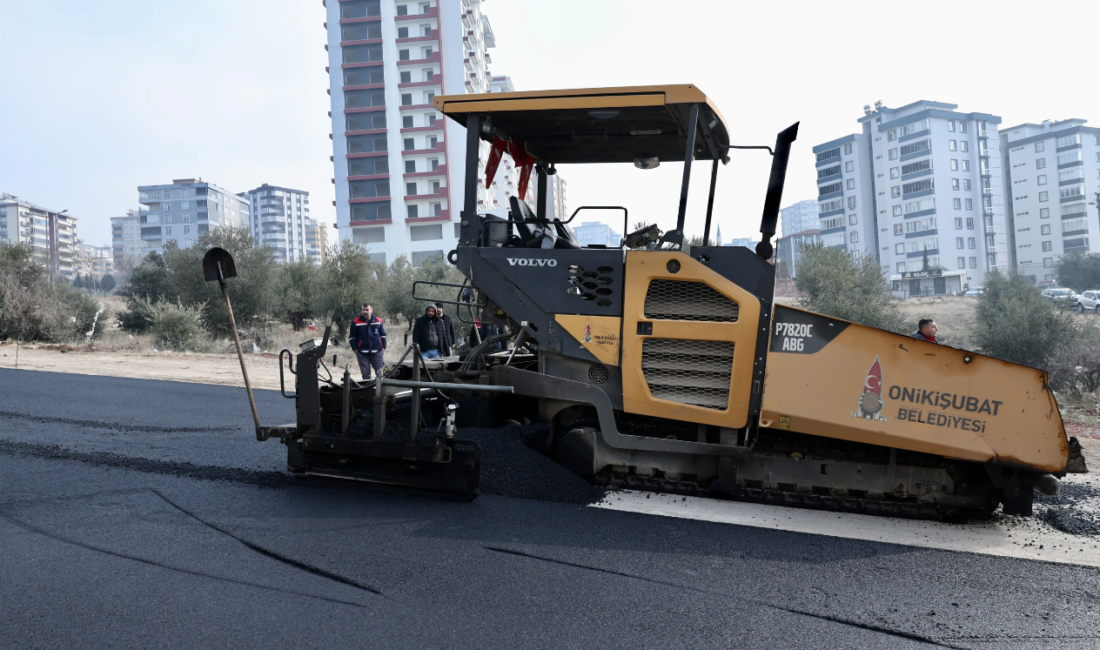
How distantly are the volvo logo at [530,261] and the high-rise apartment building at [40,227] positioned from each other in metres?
147

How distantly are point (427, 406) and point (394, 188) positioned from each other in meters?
61.6

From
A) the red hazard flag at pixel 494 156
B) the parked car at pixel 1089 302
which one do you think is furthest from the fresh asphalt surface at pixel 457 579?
the parked car at pixel 1089 302

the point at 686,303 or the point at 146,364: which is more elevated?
the point at 686,303

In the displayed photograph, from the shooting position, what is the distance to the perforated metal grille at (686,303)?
442 centimetres

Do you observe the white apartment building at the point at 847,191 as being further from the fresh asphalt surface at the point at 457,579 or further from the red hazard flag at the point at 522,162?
the fresh asphalt surface at the point at 457,579

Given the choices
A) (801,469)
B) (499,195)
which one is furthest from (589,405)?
(499,195)

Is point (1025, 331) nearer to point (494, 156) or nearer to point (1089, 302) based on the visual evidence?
point (494, 156)

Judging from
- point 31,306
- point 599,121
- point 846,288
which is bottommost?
point 846,288

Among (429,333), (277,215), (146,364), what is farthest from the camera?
(277,215)

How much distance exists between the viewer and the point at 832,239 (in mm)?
84312

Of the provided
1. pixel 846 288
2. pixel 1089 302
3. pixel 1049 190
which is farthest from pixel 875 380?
pixel 1049 190

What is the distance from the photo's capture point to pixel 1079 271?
62.3 metres

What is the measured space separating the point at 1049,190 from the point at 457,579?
320 ft

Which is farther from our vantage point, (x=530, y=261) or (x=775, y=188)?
(x=530, y=261)
